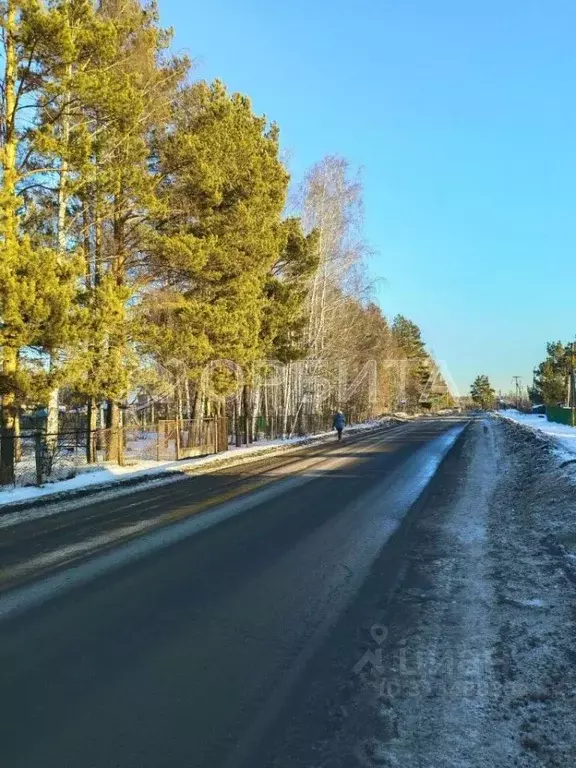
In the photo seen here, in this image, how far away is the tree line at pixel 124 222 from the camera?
1420 cm

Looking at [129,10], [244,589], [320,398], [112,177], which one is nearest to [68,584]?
[244,589]

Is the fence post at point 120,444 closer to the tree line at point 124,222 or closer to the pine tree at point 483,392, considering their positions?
the tree line at point 124,222

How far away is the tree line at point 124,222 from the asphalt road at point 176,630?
558cm

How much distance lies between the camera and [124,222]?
2062cm

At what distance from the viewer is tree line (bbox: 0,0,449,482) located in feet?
46.6

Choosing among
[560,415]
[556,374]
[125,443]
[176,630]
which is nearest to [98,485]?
[125,443]

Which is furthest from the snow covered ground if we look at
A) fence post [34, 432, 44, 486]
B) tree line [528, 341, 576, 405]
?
tree line [528, 341, 576, 405]

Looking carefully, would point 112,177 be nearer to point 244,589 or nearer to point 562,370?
point 244,589

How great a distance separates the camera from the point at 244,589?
20.7 ft

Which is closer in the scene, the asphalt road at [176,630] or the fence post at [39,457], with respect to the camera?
the asphalt road at [176,630]

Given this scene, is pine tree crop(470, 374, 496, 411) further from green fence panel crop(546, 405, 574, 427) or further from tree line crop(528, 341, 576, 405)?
green fence panel crop(546, 405, 574, 427)

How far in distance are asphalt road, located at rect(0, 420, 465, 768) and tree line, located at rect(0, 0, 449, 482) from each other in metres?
5.58

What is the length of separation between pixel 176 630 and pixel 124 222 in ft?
57.6

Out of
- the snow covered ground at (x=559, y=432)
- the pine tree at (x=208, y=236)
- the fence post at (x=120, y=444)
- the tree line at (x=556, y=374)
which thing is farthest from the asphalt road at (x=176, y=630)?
the tree line at (x=556, y=374)
